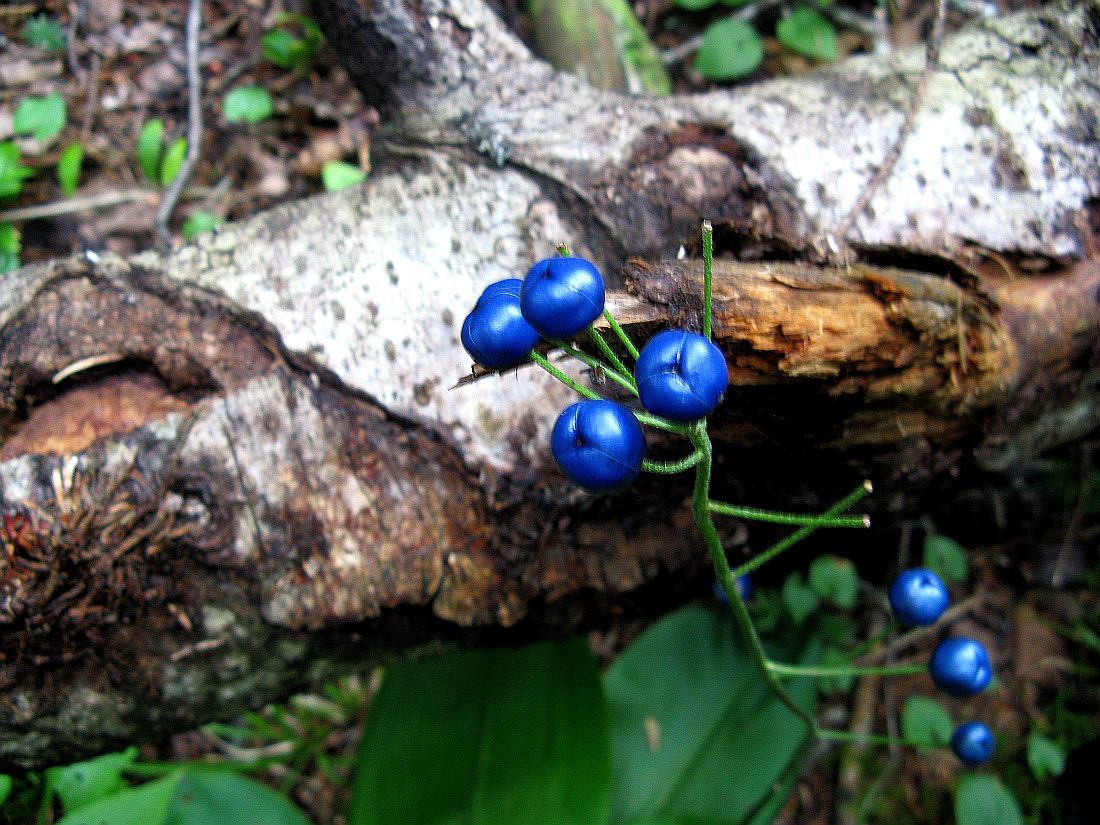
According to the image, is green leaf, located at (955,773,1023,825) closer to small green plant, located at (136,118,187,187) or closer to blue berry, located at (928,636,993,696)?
blue berry, located at (928,636,993,696)

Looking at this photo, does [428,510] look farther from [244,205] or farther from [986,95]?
[244,205]

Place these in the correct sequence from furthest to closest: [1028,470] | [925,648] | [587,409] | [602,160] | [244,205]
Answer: [244,205]
[925,648]
[1028,470]
[602,160]
[587,409]

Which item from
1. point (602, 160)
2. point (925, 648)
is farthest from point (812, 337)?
point (925, 648)

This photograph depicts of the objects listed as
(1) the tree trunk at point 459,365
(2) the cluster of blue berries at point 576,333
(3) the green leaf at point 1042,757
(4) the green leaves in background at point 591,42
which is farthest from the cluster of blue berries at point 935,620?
(4) the green leaves in background at point 591,42

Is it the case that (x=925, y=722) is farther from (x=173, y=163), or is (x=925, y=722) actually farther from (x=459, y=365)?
(x=173, y=163)

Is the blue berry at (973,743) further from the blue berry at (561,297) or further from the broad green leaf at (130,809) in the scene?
the broad green leaf at (130,809)

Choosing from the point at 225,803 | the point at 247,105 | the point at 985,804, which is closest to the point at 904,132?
the point at 985,804
